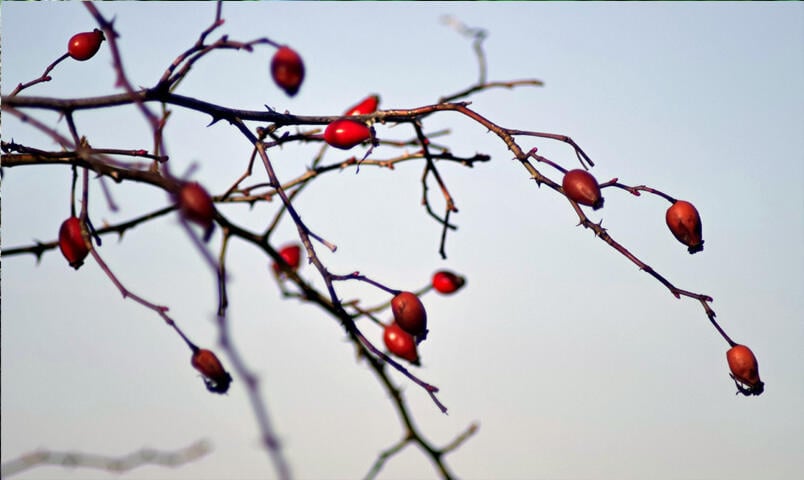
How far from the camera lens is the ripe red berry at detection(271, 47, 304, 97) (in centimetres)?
97

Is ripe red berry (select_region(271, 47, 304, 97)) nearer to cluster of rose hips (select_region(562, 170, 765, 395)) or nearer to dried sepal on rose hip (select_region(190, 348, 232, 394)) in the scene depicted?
dried sepal on rose hip (select_region(190, 348, 232, 394))

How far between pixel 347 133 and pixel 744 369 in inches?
29.5

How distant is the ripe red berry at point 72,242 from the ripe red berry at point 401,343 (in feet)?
1.43

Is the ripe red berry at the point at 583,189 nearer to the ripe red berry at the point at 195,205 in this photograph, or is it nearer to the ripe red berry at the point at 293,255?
the ripe red berry at the point at 293,255

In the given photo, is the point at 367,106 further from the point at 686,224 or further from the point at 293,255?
the point at 686,224

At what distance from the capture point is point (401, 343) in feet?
3.75

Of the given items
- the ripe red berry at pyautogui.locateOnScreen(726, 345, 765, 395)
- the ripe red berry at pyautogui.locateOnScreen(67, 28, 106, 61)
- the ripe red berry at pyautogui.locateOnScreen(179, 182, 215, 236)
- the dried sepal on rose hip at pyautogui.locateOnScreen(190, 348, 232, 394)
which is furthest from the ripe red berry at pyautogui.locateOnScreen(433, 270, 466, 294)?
the ripe red berry at pyautogui.locateOnScreen(67, 28, 106, 61)

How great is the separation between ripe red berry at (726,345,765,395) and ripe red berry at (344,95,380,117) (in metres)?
0.72

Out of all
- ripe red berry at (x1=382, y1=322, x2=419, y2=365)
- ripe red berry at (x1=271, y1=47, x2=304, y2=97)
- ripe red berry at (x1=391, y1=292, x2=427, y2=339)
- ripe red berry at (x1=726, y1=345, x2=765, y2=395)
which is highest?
ripe red berry at (x1=271, y1=47, x2=304, y2=97)

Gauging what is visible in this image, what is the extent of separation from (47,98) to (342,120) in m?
0.40

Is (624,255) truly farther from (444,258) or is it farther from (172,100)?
(172,100)

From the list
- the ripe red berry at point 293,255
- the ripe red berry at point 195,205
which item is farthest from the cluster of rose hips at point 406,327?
the ripe red berry at point 195,205

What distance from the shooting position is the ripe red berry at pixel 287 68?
972 mm

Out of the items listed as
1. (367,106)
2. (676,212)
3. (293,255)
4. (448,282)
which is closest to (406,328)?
(448,282)
